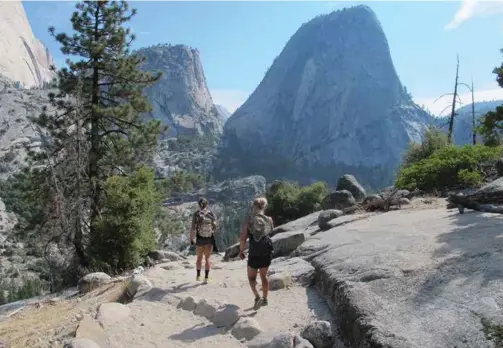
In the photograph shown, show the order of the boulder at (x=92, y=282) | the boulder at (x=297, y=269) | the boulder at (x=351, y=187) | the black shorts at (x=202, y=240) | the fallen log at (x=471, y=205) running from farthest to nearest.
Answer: the boulder at (x=351, y=187)
the boulder at (x=92, y=282)
the fallen log at (x=471, y=205)
the black shorts at (x=202, y=240)
the boulder at (x=297, y=269)

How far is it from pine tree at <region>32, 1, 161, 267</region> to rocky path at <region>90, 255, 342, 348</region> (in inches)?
447

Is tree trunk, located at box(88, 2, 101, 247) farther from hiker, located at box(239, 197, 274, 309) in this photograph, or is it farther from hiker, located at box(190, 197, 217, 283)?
hiker, located at box(239, 197, 274, 309)

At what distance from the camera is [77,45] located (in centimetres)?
2186

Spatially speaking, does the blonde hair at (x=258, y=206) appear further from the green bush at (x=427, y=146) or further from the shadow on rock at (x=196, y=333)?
the green bush at (x=427, y=146)

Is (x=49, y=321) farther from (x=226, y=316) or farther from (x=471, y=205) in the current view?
(x=471, y=205)

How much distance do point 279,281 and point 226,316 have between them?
1914 millimetres

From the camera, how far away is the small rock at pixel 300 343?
20.3 feet

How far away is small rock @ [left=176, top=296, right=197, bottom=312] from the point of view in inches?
340

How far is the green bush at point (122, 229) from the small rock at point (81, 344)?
395 inches

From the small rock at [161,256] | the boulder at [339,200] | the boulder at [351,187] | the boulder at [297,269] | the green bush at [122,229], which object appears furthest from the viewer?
the boulder at [351,187]

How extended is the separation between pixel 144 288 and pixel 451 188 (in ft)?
38.1

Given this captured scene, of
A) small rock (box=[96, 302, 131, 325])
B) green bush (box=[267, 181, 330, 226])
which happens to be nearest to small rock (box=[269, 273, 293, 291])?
small rock (box=[96, 302, 131, 325])

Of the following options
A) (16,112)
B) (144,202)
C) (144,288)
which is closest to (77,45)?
(144,202)

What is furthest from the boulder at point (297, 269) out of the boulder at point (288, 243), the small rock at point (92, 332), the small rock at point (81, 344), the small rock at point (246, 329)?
the small rock at point (81, 344)
